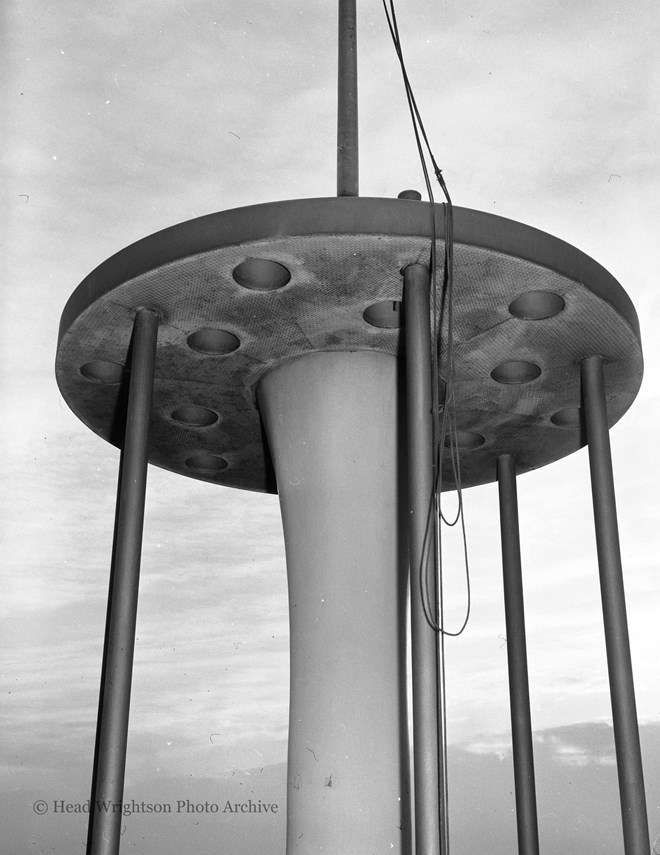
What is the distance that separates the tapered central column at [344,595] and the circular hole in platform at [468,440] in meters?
2.65

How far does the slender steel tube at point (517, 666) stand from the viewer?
16062mm

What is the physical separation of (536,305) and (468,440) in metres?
4.50

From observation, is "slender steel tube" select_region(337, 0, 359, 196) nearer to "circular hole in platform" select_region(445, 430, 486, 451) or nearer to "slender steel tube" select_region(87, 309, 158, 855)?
"slender steel tube" select_region(87, 309, 158, 855)

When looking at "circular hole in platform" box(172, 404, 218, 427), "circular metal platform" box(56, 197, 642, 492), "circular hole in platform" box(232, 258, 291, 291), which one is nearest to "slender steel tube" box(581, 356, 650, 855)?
"circular metal platform" box(56, 197, 642, 492)

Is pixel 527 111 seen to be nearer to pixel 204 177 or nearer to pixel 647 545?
pixel 204 177

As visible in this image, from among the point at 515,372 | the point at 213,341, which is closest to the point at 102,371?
the point at 213,341

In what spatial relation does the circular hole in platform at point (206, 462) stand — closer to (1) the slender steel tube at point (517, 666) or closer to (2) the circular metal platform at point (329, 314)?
(2) the circular metal platform at point (329, 314)

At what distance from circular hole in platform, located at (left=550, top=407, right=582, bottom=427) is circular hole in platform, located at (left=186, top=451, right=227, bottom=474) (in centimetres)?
544

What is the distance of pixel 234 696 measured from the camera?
22547 millimetres

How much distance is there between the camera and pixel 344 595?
13320 mm

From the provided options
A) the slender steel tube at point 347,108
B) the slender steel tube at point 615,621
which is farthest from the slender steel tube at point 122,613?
the slender steel tube at point 615,621

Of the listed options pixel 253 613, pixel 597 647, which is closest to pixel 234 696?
pixel 253 613

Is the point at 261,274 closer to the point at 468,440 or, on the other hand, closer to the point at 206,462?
the point at 468,440

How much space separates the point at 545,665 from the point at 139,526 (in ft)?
36.5
